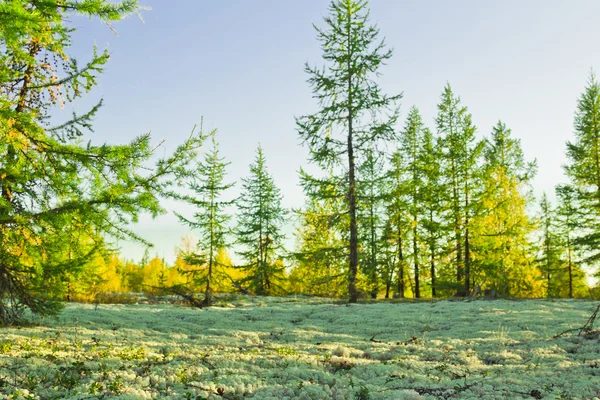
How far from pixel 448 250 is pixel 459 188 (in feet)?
13.7

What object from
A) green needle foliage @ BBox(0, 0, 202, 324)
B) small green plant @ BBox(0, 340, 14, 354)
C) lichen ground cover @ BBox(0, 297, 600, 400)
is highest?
green needle foliage @ BBox(0, 0, 202, 324)

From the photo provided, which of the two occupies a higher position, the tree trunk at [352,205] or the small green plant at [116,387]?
the tree trunk at [352,205]

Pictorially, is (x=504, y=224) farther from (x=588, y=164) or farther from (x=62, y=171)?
(x=62, y=171)

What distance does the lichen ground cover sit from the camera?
18.2 feet

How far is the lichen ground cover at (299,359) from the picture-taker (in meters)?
5.55

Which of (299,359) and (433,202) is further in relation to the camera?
(433,202)

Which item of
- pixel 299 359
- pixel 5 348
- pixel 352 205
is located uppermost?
pixel 352 205

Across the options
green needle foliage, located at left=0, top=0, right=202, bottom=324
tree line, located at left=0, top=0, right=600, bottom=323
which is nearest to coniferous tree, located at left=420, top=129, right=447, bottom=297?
tree line, located at left=0, top=0, right=600, bottom=323

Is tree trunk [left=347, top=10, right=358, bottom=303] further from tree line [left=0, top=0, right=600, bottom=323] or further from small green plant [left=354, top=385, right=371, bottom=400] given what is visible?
small green plant [left=354, top=385, right=371, bottom=400]

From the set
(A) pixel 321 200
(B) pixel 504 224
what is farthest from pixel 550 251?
(A) pixel 321 200

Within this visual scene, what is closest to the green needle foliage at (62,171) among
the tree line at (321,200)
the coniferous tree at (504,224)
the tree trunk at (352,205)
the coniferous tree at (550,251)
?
the tree line at (321,200)

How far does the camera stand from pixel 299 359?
7469 millimetres

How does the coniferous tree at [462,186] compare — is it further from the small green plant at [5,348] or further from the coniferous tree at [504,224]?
the small green plant at [5,348]

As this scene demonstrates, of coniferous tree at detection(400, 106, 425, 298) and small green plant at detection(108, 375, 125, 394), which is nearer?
small green plant at detection(108, 375, 125, 394)
